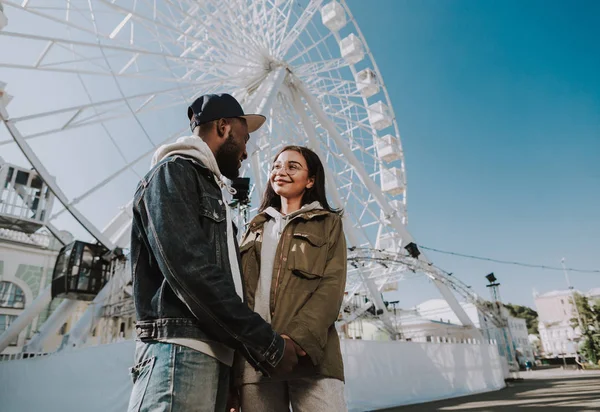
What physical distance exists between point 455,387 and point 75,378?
10088mm

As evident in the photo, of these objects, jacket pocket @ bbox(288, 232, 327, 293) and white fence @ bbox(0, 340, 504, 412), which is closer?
jacket pocket @ bbox(288, 232, 327, 293)

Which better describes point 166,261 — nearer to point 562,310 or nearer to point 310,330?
point 310,330

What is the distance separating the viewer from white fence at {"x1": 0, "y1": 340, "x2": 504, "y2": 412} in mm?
6205

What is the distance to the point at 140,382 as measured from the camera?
1.29 meters

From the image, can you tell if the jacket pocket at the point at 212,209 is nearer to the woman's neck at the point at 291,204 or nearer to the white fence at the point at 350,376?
the woman's neck at the point at 291,204

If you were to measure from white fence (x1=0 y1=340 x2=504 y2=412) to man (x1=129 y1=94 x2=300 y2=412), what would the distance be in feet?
17.8

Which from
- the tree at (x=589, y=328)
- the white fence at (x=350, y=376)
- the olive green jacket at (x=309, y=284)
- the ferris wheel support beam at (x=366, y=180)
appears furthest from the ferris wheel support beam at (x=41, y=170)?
the tree at (x=589, y=328)

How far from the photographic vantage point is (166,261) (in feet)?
4.23

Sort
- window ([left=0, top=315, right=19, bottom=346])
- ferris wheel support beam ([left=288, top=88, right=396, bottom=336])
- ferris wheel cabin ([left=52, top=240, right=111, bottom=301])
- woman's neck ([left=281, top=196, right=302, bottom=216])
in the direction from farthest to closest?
window ([left=0, top=315, right=19, bottom=346]), ferris wheel support beam ([left=288, top=88, right=396, bottom=336]), ferris wheel cabin ([left=52, top=240, right=111, bottom=301]), woman's neck ([left=281, top=196, right=302, bottom=216])

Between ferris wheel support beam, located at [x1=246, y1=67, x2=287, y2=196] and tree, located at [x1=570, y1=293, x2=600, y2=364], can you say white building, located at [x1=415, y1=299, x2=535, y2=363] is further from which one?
ferris wheel support beam, located at [x1=246, y1=67, x2=287, y2=196]

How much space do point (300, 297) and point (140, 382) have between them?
2.36 feet

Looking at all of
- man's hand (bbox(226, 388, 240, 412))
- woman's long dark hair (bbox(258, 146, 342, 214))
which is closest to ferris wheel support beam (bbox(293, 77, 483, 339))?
woman's long dark hair (bbox(258, 146, 342, 214))

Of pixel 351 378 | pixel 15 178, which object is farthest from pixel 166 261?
pixel 15 178

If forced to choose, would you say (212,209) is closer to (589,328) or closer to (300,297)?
(300,297)
